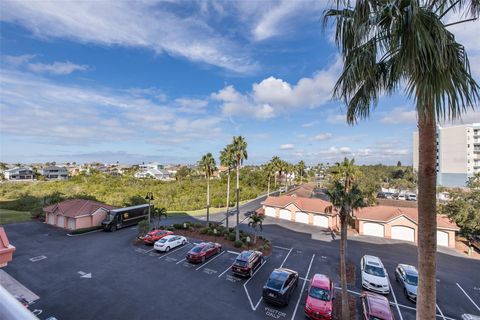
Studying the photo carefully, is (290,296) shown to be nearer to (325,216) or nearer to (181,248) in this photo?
(181,248)

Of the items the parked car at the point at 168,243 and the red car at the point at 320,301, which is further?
the parked car at the point at 168,243

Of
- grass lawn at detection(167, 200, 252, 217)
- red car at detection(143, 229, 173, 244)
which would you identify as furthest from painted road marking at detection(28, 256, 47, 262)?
grass lawn at detection(167, 200, 252, 217)

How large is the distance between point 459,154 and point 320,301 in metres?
83.8

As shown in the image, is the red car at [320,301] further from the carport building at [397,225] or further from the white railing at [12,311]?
the carport building at [397,225]

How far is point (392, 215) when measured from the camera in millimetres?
27375

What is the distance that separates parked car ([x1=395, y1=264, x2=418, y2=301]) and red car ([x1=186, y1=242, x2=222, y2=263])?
13344 mm

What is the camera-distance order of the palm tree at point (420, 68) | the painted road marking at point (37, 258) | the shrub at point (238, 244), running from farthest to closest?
1. the shrub at point (238, 244)
2. the painted road marking at point (37, 258)
3. the palm tree at point (420, 68)

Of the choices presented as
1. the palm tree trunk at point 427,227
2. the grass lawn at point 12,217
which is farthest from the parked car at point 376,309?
the grass lawn at point 12,217

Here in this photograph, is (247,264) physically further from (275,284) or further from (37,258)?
(37,258)

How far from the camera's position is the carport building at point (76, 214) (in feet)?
86.2

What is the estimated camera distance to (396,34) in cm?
432

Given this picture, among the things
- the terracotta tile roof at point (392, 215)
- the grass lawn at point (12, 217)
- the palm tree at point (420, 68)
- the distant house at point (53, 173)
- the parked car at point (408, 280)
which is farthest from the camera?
the distant house at point (53, 173)

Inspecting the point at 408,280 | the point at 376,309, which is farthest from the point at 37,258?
the point at 408,280

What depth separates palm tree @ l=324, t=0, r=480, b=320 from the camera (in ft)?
13.1
